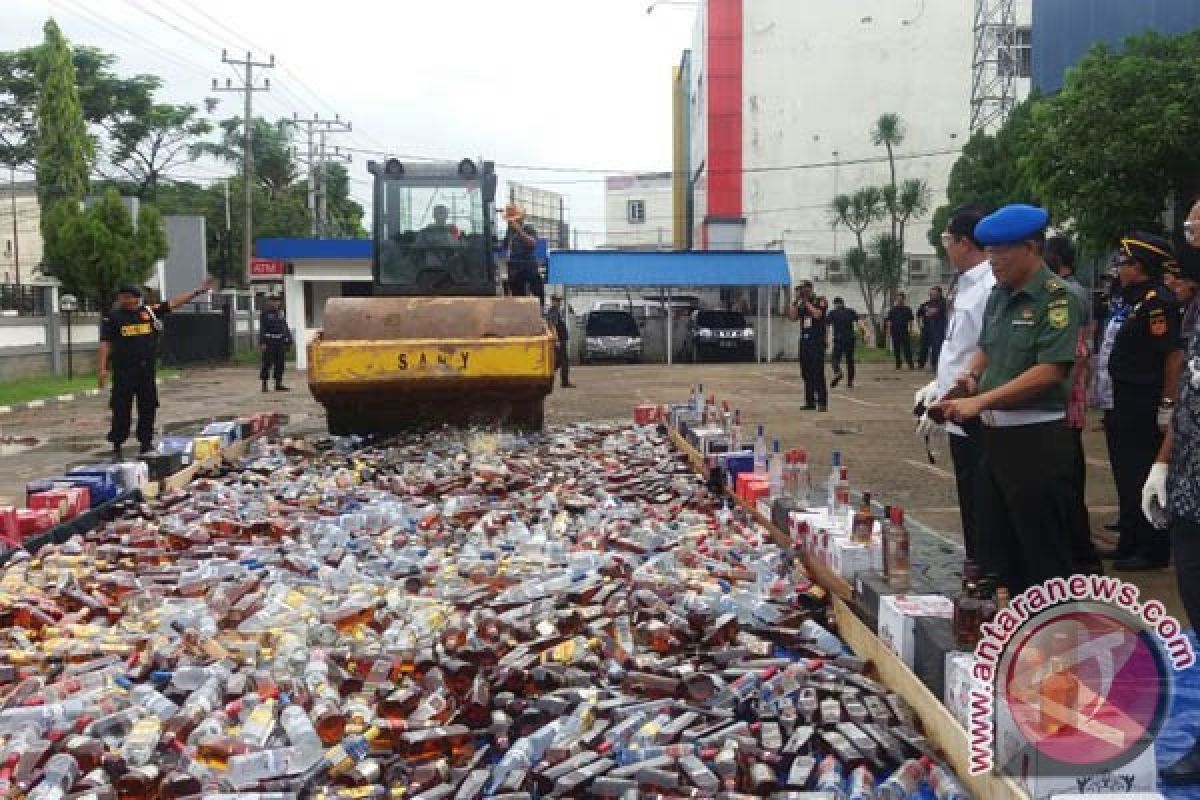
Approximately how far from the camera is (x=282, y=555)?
6.98 metres

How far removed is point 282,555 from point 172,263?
127ft

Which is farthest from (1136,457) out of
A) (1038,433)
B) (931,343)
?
(931,343)

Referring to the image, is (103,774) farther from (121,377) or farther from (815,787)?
(121,377)

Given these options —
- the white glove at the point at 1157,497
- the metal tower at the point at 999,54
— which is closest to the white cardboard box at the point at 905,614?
the white glove at the point at 1157,497

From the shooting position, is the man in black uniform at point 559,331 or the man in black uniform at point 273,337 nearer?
the man in black uniform at point 559,331

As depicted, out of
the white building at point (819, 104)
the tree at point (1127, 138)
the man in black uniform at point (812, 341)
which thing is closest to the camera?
the tree at point (1127, 138)

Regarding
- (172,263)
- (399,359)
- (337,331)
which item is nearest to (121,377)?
(337,331)

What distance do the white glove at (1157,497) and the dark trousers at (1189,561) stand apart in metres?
0.17

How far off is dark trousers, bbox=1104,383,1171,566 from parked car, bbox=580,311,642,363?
2670 centimetres

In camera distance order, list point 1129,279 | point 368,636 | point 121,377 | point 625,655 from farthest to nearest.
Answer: point 121,377 → point 1129,279 → point 368,636 → point 625,655

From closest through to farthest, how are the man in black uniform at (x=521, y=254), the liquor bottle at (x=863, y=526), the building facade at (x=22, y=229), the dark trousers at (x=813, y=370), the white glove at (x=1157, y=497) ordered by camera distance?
the white glove at (x=1157, y=497), the liquor bottle at (x=863, y=526), the man in black uniform at (x=521, y=254), the dark trousers at (x=813, y=370), the building facade at (x=22, y=229)

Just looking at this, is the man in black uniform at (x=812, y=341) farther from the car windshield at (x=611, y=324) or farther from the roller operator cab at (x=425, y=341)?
the car windshield at (x=611, y=324)

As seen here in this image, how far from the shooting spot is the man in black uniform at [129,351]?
12023 millimetres

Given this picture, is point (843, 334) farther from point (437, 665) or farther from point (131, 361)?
point (437, 665)
